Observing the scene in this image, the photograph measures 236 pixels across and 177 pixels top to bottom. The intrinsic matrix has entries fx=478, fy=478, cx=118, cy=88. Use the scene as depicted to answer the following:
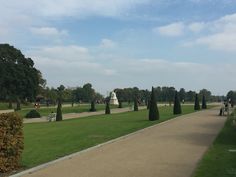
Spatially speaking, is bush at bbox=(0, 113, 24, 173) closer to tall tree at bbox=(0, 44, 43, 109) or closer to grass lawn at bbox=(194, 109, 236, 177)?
grass lawn at bbox=(194, 109, 236, 177)

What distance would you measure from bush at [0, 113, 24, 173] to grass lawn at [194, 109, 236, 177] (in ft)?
14.8

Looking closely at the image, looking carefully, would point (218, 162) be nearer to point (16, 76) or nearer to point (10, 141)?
point (10, 141)

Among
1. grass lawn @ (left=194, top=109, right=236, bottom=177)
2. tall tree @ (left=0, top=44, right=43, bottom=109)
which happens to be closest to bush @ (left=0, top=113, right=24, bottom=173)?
grass lawn @ (left=194, top=109, right=236, bottom=177)

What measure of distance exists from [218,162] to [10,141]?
557 cm

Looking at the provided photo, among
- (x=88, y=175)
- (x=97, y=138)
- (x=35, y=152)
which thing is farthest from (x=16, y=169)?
(x=97, y=138)

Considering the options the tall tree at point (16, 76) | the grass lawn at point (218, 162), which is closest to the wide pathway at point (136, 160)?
the grass lawn at point (218, 162)

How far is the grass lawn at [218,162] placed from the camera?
11.2 metres

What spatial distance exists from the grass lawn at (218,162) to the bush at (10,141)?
4515mm

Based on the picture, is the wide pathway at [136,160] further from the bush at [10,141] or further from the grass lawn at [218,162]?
the bush at [10,141]

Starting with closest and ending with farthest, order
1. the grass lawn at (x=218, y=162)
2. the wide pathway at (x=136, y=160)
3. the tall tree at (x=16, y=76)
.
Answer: the grass lawn at (x=218, y=162)
the wide pathway at (x=136, y=160)
the tall tree at (x=16, y=76)

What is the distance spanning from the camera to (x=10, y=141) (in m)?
11.8

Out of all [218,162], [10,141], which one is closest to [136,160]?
[218,162]

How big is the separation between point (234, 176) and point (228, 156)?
371 cm

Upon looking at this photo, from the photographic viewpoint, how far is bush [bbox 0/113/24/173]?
1153cm
